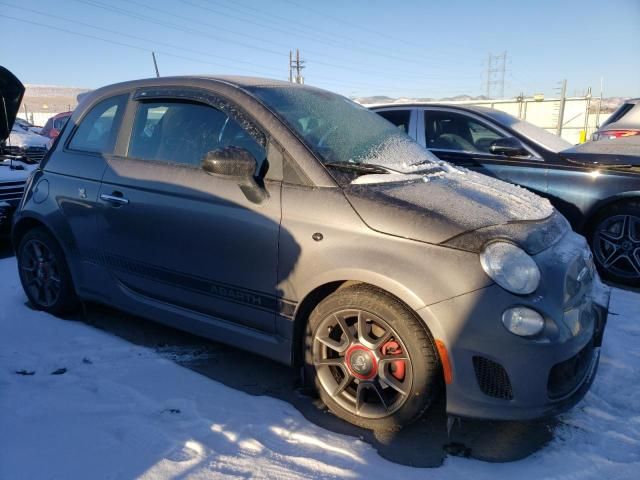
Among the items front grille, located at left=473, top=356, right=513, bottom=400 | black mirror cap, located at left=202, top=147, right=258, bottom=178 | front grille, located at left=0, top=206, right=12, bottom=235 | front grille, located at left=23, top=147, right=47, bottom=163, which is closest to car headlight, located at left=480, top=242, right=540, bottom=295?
front grille, located at left=473, top=356, right=513, bottom=400

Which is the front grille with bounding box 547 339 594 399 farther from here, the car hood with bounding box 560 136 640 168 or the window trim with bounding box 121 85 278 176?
the car hood with bounding box 560 136 640 168

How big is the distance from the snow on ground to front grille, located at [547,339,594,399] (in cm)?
32

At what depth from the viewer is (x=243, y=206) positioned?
2.80 metres

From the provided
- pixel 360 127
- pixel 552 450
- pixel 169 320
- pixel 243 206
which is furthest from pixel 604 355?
pixel 169 320

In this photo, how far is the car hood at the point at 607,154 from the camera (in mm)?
4762

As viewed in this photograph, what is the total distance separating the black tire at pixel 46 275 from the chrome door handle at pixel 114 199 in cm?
72

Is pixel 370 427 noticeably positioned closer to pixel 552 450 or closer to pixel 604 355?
pixel 552 450

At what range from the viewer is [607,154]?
4.88 metres

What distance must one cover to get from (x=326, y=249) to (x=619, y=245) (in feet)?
11.7

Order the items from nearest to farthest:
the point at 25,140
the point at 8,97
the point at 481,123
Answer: the point at 481,123 → the point at 8,97 → the point at 25,140

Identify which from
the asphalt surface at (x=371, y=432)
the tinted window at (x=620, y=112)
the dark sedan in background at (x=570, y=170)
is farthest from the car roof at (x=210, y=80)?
the tinted window at (x=620, y=112)

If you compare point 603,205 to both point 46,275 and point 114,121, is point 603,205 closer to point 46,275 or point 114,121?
point 114,121

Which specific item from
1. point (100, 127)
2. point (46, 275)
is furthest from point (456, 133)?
point (46, 275)

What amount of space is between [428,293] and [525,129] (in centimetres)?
384
